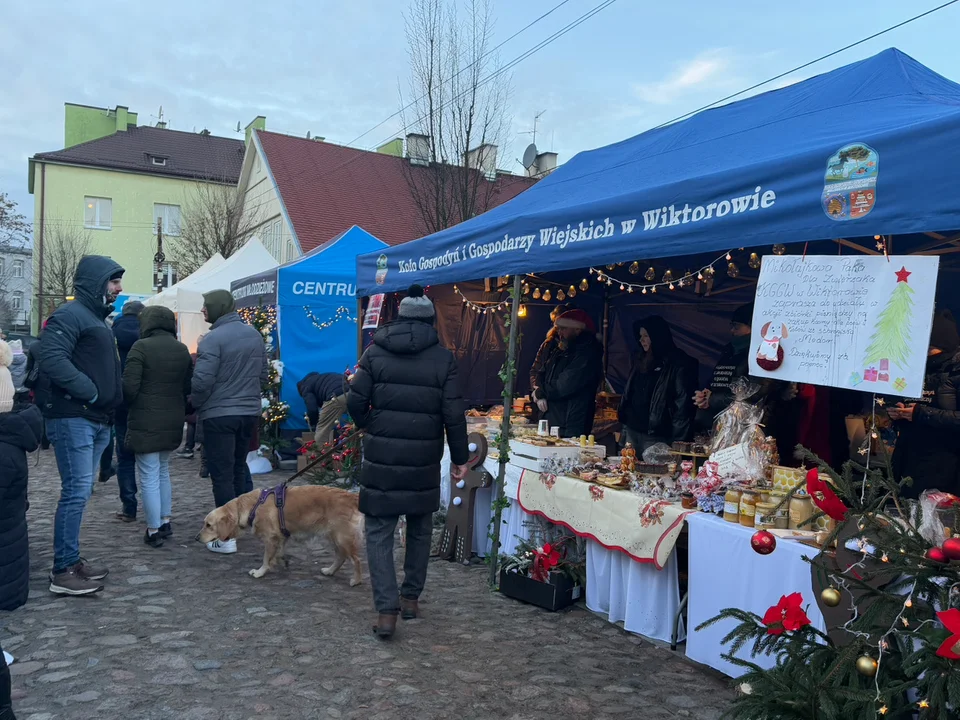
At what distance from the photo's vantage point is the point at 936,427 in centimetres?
377

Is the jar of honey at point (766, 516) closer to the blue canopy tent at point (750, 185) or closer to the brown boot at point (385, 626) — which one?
the blue canopy tent at point (750, 185)

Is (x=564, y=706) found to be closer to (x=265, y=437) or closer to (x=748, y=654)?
(x=748, y=654)

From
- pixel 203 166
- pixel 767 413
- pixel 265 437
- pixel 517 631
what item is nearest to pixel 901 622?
pixel 517 631

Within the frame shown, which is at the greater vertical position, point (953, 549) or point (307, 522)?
point (953, 549)

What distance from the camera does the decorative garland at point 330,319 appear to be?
10.8 meters

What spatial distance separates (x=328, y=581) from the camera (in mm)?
5145

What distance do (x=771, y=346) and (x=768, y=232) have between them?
512mm

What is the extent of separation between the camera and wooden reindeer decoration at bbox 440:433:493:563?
5520mm

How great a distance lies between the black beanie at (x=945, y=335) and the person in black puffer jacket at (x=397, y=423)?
8.76 feet

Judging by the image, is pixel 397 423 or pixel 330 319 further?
pixel 330 319

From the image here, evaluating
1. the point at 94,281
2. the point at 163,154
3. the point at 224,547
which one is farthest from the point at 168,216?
the point at 94,281

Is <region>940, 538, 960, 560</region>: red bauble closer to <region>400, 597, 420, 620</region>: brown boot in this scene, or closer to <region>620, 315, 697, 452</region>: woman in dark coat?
<region>400, 597, 420, 620</region>: brown boot

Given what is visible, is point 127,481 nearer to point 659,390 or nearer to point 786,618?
point 659,390

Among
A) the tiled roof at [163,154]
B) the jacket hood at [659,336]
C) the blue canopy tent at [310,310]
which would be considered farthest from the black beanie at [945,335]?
the tiled roof at [163,154]
